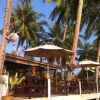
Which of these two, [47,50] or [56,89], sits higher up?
[47,50]

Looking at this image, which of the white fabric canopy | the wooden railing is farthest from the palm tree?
the white fabric canopy

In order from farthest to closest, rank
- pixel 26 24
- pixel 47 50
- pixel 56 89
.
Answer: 1. pixel 26 24
2. pixel 47 50
3. pixel 56 89

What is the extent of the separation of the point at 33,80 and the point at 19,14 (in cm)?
3159

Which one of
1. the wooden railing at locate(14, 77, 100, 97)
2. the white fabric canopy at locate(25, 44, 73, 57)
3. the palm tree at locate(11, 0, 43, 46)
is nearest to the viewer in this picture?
the wooden railing at locate(14, 77, 100, 97)

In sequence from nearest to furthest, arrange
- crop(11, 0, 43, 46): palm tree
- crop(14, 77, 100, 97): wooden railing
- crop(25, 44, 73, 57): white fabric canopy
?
crop(14, 77, 100, 97): wooden railing
crop(25, 44, 73, 57): white fabric canopy
crop(11, 0, 43, 46): palm tree

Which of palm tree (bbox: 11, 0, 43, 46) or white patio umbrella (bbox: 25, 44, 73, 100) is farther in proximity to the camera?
palm tree (bbox: 11, 0, 43, 46)

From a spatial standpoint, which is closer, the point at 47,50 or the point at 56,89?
the point at 56,89

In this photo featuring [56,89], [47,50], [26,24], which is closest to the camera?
[56,89]

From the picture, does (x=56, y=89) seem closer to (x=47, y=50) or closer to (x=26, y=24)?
(x=47, y=50)

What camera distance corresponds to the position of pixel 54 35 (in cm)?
5147

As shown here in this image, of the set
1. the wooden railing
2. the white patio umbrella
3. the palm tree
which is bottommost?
the wooden railing

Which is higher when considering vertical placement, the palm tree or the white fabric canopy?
the palm tree

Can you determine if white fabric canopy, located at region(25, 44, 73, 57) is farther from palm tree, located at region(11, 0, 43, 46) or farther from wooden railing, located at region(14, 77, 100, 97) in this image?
palm tree, located at region(11, 0, 43, 46)

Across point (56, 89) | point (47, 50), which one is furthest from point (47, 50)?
point (56, 89)
